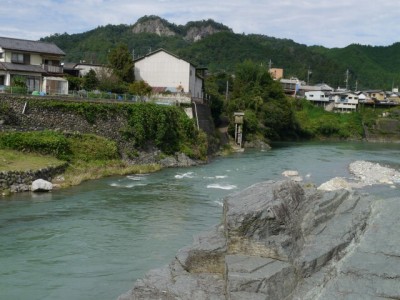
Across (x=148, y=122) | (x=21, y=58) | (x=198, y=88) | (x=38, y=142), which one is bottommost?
(x=38, y=142)

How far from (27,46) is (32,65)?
181 cm

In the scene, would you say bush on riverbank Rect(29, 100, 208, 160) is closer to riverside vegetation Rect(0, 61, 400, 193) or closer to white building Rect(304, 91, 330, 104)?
riverside vegetation Rect(0, 61, 400, 193)

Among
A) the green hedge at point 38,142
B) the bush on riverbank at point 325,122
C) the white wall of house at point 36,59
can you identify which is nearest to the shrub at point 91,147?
the green hedge at point 38,142

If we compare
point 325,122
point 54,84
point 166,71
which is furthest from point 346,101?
point 54,84

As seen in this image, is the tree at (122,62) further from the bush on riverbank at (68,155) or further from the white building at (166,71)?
the bush on riverbank at (68,155)

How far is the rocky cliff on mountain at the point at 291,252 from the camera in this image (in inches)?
273

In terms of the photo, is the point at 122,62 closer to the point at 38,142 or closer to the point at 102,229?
the point at 38,142

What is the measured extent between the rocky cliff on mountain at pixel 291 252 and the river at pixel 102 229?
2628mm

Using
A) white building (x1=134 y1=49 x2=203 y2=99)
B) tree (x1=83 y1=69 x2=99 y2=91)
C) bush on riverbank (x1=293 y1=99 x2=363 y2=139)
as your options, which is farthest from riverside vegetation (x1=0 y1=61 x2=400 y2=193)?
bush on riverbank (x1=293 y1=99 x2=363 y2=139)

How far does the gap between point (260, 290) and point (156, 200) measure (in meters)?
13.9

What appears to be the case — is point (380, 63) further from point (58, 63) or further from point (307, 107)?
point (58, 63)

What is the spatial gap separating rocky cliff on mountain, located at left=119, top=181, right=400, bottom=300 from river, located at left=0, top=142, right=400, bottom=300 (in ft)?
8.62

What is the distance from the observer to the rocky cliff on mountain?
6.92m

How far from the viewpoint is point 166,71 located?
155 feet
